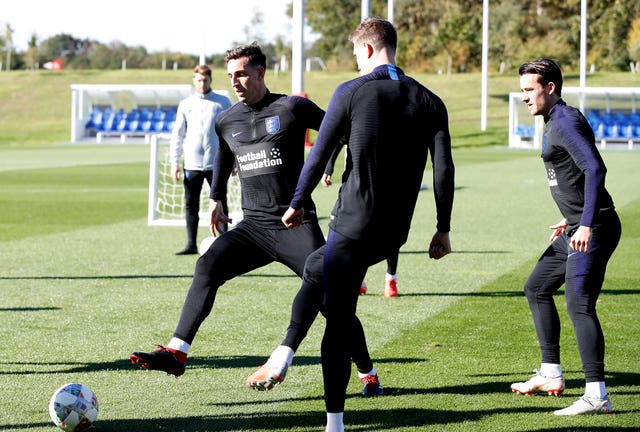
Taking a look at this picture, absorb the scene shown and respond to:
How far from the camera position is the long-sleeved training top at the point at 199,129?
13.0 m

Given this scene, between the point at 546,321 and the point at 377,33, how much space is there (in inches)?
85.2

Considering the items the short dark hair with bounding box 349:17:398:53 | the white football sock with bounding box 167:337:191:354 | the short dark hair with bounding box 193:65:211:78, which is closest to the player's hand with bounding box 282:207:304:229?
the short dark hair with bounding box 349:17:398:53

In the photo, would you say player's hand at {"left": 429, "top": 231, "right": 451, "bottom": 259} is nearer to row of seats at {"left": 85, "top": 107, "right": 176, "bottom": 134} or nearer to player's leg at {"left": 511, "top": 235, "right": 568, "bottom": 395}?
player's leg at {"left": 511, "top": 235, "right": 568, "bottom": 395}

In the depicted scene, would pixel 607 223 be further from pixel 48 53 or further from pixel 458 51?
pixel 48 53

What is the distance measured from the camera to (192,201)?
13.5m

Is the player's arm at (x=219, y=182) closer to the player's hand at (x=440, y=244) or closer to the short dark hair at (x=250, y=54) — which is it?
the short dark hair at (x=250, y=54)

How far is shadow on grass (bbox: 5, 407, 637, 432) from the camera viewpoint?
569cm

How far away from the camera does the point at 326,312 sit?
17.6ft

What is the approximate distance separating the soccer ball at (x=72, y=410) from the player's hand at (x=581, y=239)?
266 centimetres

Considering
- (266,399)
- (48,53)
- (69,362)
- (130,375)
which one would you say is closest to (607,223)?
(266,399)

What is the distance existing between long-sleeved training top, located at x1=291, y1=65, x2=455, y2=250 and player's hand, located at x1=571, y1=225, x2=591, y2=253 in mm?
917

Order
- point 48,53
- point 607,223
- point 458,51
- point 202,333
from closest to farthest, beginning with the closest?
point 607,223 < point 202,333 < point 458,51 < point 48,53

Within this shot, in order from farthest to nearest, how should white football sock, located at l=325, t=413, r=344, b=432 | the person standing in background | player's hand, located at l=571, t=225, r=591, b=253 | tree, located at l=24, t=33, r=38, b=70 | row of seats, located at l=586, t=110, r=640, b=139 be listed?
tree, located at l=24, t=33, r=38, b=70 < row of seats, located at l=586, t=110, r=640, b=139 < the person standing in background < player's hand, located at l=571, t=225, r=591, b=253 < white football sock, located at l=325, t=413, r=344, b=432

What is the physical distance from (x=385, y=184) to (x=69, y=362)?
10.3 ft
